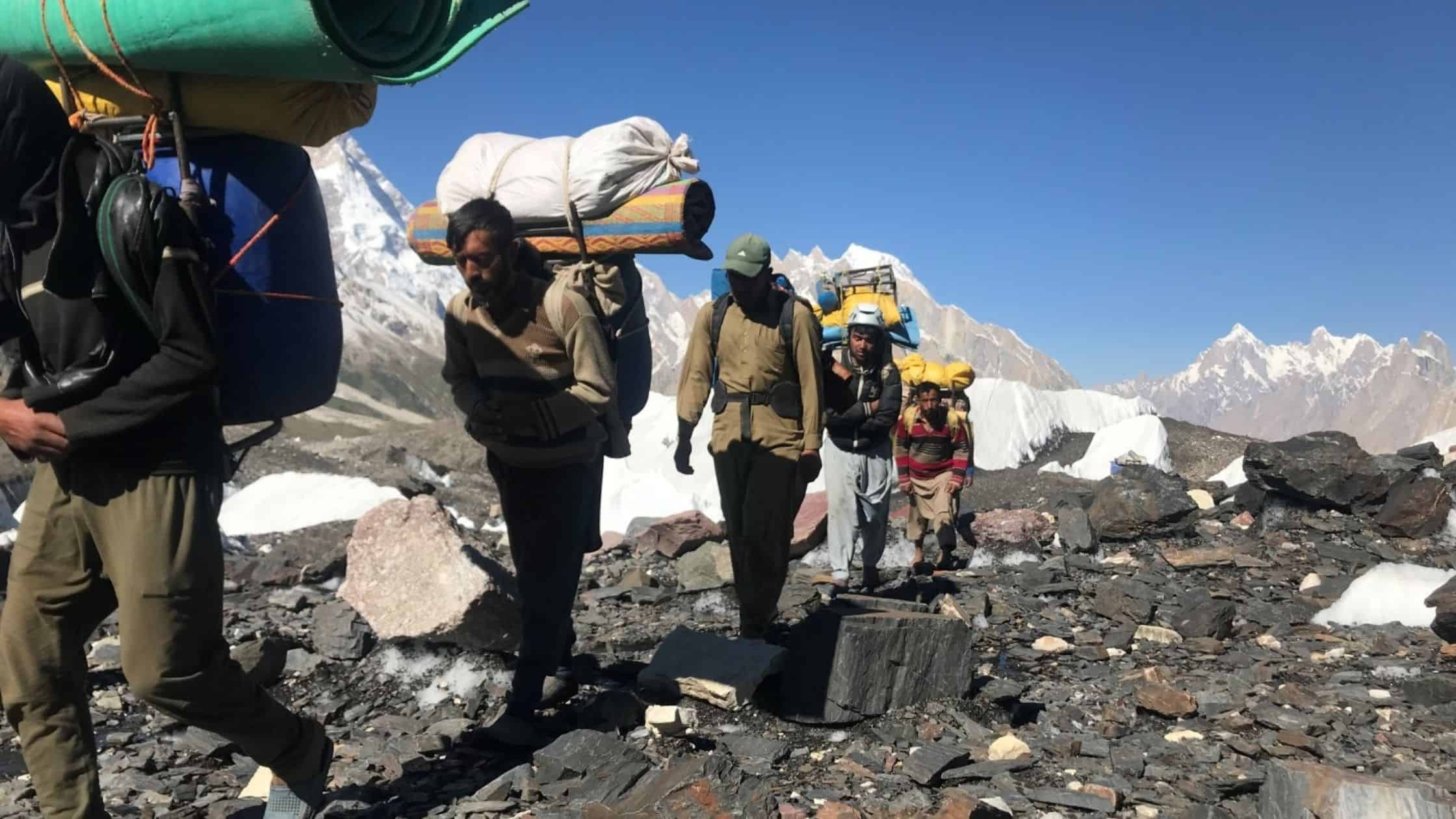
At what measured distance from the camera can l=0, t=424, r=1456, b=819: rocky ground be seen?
375 centimetres

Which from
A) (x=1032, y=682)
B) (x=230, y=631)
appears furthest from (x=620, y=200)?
(x=230, y=631)

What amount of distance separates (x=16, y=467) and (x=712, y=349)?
14.5 m

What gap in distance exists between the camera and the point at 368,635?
5.82 metres

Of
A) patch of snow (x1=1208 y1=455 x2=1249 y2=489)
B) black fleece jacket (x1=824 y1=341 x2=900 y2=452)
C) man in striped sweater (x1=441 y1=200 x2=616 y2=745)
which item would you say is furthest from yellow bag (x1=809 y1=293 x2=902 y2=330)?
man in striped sweater (x1=441 y1=200 x2=616 y2=745)

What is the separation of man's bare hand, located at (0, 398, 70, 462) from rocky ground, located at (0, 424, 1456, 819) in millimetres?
1694

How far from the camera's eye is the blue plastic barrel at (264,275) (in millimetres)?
3096

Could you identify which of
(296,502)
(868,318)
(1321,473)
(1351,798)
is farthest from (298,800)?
(296,502)

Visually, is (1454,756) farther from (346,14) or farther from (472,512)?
(472,512)

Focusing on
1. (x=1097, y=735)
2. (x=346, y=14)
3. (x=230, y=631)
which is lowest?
(x=230, y=631)

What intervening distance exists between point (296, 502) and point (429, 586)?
330 inches

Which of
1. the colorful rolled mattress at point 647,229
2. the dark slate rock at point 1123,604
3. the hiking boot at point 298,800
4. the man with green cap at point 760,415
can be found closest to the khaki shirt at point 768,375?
the man with green cap at point 760,415

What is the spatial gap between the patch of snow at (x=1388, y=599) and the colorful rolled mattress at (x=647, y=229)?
542 cm

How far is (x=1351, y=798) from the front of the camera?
3.23 meters

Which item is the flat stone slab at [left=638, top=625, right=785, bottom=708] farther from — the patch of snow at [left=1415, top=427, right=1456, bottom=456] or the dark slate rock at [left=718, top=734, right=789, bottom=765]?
the patch of snow at [left=1415, top=427, right=1456, bottom=456]
